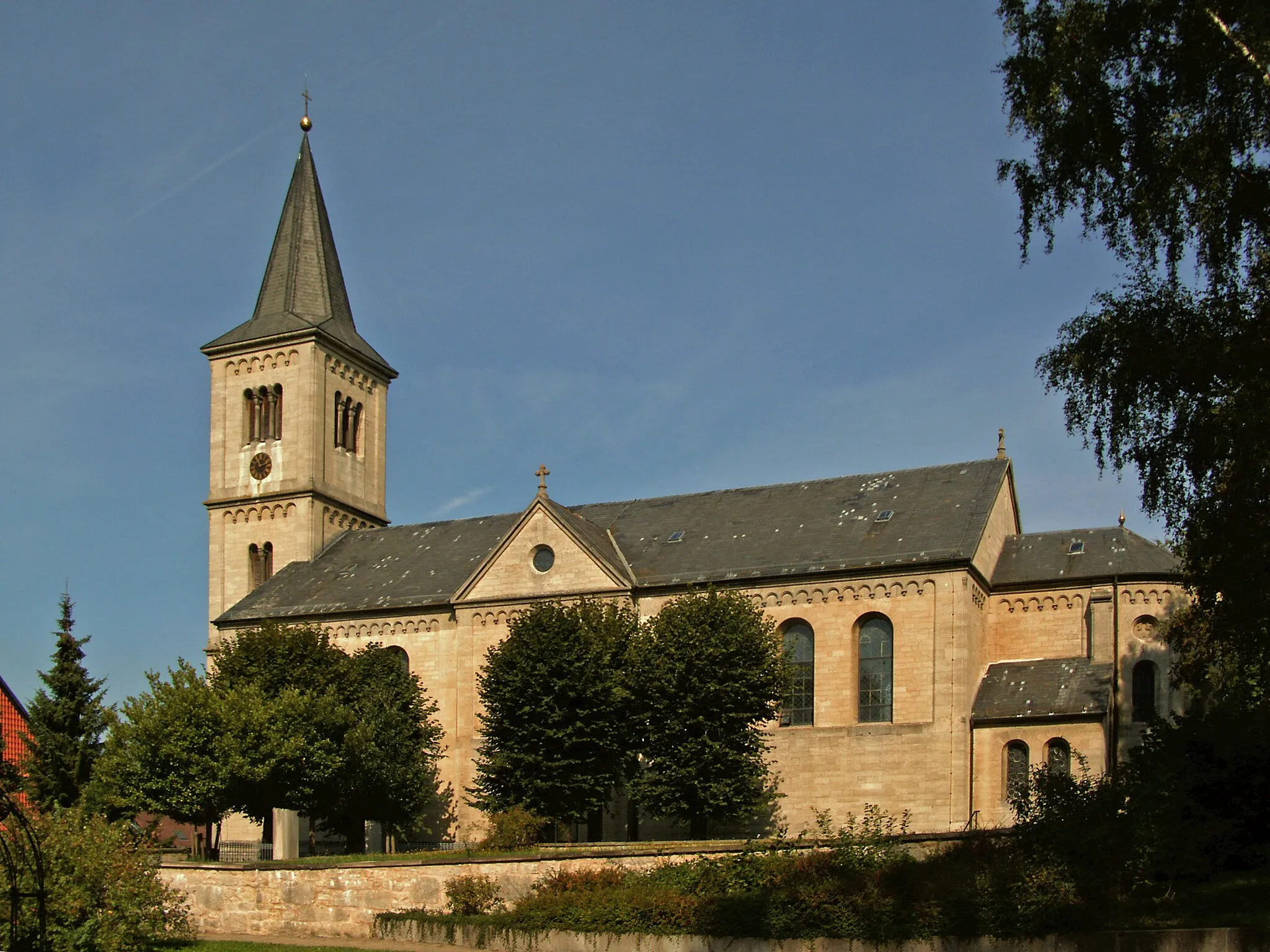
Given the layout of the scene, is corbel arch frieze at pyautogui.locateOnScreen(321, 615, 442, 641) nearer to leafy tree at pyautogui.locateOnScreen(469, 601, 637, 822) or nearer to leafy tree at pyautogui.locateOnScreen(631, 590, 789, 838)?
leafy tree at pyautogui.locateOnScreen(469, 601, 637, 822)

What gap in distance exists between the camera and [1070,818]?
26125mm

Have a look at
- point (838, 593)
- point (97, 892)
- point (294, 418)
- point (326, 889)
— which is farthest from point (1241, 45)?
point (294, 418)

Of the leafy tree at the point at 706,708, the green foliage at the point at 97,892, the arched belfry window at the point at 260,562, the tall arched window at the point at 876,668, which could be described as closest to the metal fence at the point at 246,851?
the leafy tree at the point at 706,708

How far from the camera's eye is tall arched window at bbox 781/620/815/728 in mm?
48688

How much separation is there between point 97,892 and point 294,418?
1418 inches

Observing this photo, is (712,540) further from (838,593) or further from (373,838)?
(373,838)

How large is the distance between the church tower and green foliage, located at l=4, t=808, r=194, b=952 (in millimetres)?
31824

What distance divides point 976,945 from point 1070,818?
2969 millimetres

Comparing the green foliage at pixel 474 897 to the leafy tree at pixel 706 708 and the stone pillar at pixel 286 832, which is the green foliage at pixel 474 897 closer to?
the leafy tree at pixel 706 708

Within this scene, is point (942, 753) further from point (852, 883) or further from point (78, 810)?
point (78, 810)

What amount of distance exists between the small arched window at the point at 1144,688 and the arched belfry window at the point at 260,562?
34081 mm

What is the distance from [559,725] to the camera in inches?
1800

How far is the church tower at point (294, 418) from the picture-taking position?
63.3m

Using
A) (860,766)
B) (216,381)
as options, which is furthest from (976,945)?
(216,381)
